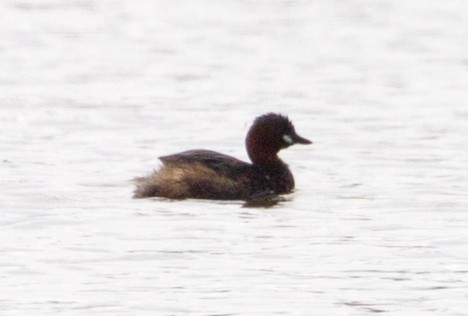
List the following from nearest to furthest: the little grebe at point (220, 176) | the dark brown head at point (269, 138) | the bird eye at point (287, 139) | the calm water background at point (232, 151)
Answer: the calm water background at point (232, 151)
the little grebe at point (220, 176)
the dark brown head at point (269, 138)
the bird eye at point (287, 139)

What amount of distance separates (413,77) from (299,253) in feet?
32.5

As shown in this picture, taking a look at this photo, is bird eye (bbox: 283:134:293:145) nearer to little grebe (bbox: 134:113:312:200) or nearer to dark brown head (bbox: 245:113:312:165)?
dark brown head (bbox: 245:113:312:165)

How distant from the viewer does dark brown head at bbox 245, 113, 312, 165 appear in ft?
46.4

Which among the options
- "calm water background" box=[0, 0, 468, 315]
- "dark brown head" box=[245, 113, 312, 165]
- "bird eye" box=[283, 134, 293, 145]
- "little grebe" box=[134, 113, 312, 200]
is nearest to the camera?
"calm water background" box=[0, 0, 468, 315]

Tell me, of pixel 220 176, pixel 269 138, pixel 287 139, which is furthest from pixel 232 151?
pixel 220 176

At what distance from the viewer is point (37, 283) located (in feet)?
33.2

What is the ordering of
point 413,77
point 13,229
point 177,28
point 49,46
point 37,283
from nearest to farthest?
point 37,283, point 13,229, point 413,77, point 49,46, point 177,28

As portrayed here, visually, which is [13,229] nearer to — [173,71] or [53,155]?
[53,155]

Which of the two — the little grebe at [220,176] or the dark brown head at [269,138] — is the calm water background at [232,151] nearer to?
the little grebe at [220,176]

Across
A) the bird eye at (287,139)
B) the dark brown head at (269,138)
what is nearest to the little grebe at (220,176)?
the dark brown head at (269,138)

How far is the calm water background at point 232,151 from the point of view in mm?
10141

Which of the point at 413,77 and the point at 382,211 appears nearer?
the point at 382,211

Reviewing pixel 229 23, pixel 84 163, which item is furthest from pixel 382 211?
pixel 229 23

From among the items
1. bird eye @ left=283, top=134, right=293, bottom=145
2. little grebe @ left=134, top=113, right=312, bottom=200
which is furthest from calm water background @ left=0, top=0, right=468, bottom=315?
bird eye @ left=283, top=134, right=293, bottom=145
